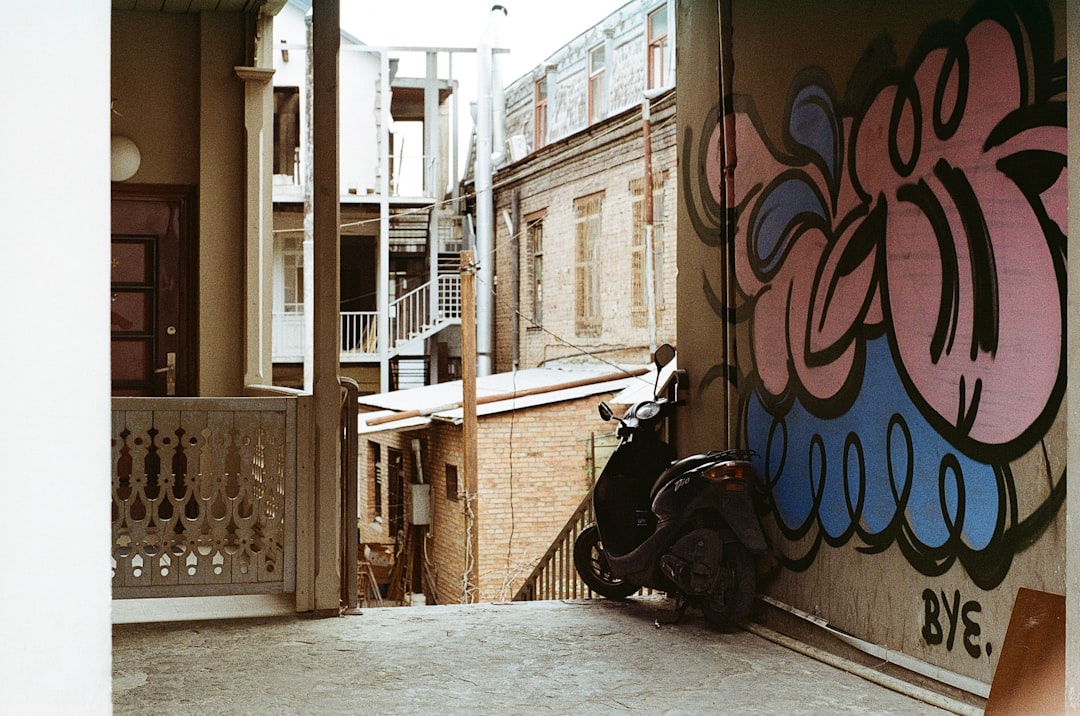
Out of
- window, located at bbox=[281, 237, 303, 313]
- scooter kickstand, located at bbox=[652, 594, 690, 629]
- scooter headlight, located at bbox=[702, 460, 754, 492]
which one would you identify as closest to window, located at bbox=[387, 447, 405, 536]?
window, located at bbox=[281, 237, 303, 313]

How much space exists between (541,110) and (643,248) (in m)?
5.89

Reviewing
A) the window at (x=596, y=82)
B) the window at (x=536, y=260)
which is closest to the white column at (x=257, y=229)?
the window at (x=596, y=82)

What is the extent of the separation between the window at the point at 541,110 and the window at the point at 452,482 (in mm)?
7689

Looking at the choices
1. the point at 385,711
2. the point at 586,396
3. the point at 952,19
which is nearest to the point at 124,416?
the point at 385,711

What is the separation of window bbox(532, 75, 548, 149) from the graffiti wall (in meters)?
16.1

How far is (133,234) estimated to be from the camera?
927cm

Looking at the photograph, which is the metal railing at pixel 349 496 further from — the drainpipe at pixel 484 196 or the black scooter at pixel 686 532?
the drainpipe at pixel 484 196

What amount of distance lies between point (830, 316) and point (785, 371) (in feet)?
1.64

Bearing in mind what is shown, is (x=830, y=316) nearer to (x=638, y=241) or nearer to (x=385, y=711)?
(x=385, y=711)

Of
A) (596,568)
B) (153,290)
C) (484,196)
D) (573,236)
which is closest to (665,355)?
(596,568)

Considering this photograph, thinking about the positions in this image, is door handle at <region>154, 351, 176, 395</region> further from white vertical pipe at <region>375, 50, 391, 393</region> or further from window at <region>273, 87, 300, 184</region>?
window at <region>273, 87, 300, 184</region>

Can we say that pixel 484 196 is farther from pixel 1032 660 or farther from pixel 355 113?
pixel 1032 660

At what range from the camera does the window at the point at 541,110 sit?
889 inches
